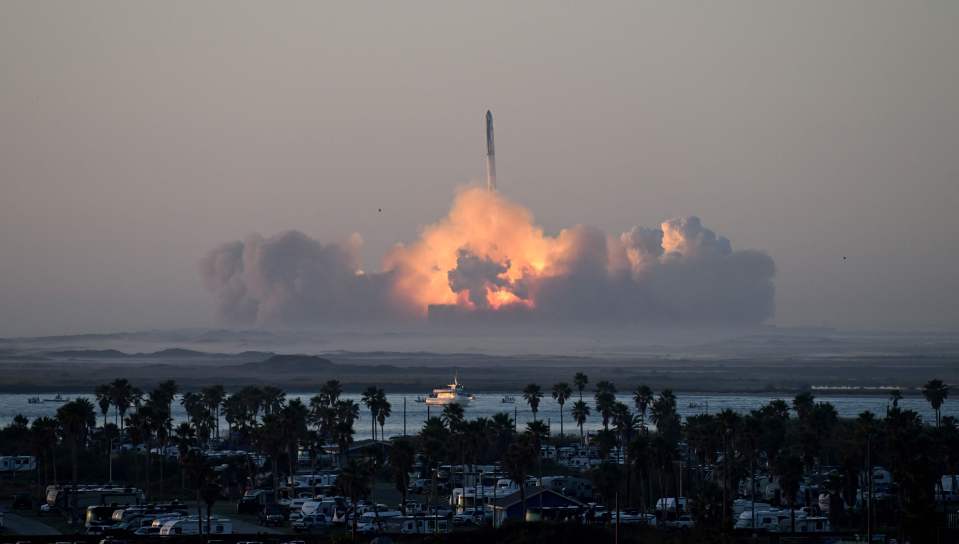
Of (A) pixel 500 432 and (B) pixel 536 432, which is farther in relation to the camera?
(A) pixel 500 432

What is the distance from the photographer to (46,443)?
10500 centimetres

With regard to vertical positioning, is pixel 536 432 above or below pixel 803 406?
below

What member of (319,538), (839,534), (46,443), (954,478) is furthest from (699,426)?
(46,443)

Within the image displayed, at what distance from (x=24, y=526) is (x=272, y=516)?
15520 mm

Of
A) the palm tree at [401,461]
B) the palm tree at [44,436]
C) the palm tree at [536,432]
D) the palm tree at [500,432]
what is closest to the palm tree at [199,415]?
the palm tree at [500,432]

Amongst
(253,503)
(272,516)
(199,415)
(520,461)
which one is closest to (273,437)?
(253,503)

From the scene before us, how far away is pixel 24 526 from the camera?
85312 mm

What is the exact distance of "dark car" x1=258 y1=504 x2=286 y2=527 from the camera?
3536 inches

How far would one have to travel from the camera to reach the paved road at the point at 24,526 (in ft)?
270

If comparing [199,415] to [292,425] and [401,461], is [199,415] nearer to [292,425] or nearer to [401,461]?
[292,425]

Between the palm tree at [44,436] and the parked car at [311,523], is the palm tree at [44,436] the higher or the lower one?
the higher one

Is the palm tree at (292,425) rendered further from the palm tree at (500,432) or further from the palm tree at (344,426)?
the palm tree at (500,432)

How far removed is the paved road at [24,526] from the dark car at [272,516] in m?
13.5

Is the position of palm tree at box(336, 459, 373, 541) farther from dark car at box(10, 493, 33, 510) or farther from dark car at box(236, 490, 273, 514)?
dark car at box(10, 493, 33, 510)
